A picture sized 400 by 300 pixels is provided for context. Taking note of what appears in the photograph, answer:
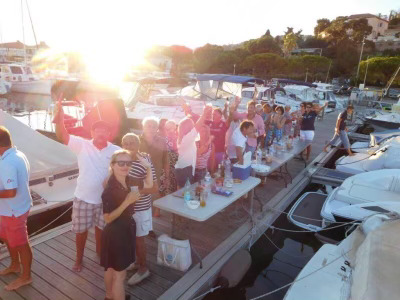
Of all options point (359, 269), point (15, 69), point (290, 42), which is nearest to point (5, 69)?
point (15, 69)

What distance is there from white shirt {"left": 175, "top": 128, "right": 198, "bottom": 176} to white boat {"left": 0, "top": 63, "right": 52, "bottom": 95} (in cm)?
2895

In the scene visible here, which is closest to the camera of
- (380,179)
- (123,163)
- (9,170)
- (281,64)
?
(123,163)

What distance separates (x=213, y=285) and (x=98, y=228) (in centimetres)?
180

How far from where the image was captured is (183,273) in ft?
13.3

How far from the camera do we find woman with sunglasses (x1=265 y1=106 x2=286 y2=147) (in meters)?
8.88

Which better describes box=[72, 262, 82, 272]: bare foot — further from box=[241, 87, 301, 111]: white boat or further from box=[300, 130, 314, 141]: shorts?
box=[241, 87, 301, 111]: white boat

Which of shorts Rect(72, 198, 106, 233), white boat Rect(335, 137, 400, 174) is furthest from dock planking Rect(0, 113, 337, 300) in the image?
white boat Rect(335, 137, 400, 174)

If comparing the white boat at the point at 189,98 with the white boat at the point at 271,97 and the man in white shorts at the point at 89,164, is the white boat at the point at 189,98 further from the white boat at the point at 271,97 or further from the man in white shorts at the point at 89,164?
the man in white shorts at the point at 89,164

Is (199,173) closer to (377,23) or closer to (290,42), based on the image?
(290,42)

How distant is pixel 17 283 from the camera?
3.62 m

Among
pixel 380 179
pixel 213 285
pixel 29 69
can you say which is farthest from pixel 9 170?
pixel 29 69

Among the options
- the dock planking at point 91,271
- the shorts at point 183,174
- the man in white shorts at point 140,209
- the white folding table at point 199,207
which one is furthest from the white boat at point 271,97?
the man in white shorts at point 140,209

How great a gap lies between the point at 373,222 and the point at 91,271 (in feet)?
12.4

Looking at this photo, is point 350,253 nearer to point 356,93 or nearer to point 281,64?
point 356,93
